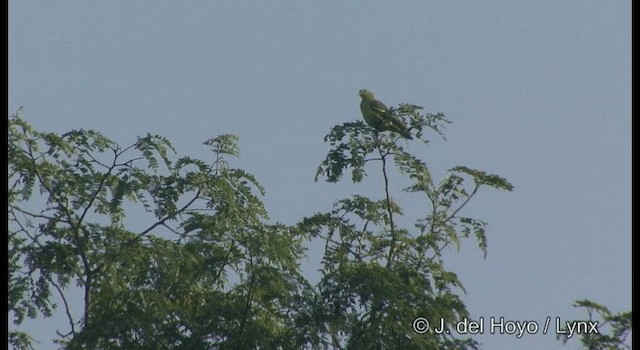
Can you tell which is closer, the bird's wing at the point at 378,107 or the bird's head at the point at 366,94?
the bird's wing at the point at 378,107

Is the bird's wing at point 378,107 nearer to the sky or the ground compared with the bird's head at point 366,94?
nearer to the ground

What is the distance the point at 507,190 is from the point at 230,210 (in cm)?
220

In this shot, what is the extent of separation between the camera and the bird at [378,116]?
17844mm

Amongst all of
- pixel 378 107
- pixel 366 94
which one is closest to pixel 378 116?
pixel 378 107

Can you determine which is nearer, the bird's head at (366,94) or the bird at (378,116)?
the bird at (378,116)

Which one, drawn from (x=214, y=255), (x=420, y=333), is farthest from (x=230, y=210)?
(x=420, y=333)

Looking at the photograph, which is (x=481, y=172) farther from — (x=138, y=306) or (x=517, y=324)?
(x=138, y=306)

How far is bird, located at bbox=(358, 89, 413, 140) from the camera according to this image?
1784 centimetres

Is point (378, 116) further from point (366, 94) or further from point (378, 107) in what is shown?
point (366, 94)

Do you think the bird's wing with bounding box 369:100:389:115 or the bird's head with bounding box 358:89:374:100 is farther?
the bird's head with bounding box 358:89:374:100

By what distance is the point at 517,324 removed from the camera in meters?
17.3

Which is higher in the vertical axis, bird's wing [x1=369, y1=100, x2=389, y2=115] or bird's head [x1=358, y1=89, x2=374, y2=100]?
bird's head [x1=358, y1=89, x2=374, y2=100]

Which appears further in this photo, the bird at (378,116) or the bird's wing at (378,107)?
the bird's wing at (378,107)
